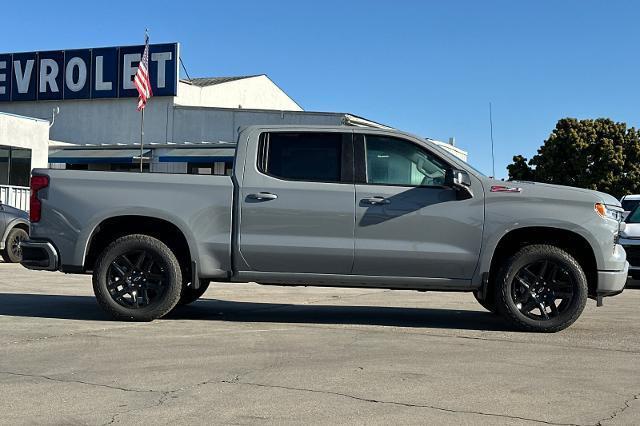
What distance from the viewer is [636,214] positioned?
15031 mm

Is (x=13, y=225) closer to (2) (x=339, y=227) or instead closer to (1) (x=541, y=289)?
(2) (x=339, y=227)

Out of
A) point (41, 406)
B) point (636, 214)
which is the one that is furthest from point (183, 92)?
point (41, 406)

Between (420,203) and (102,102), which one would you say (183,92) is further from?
(420,203)

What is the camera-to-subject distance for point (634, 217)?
49.0ft

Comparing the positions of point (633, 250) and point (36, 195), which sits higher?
point (36, 195)

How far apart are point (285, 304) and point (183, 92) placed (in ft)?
96.2

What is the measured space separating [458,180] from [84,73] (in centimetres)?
3481

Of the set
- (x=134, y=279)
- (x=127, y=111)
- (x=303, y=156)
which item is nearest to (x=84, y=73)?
(x=127, y=111)

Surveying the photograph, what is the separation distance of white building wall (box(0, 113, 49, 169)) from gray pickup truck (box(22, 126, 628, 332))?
67.2ft

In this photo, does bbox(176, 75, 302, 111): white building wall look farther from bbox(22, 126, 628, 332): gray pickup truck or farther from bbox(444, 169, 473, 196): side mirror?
bbox(444, 169, 473, 196): side mirror

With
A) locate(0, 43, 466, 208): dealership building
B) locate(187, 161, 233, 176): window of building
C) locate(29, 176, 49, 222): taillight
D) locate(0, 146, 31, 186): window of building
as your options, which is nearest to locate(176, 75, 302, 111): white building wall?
locate(0, 43, 466, 208): dealership building

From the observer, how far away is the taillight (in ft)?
25.0

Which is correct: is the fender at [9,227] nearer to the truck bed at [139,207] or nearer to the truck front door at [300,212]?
the truck bed at [139,207]

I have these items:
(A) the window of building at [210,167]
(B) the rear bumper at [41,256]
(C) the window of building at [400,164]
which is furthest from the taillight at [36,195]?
(A) the window of building at [210,167]
